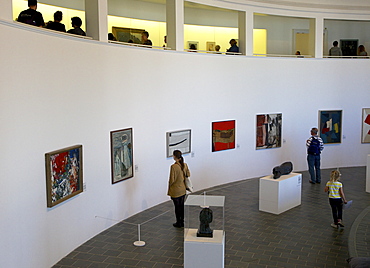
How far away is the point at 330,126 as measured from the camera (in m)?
20.7

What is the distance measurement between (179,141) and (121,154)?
3.17 metres

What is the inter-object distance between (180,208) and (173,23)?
21.3ft

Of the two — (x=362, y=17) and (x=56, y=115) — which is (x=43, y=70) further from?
(x=362, y=17)

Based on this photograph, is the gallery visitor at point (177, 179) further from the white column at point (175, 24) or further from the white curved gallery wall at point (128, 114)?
the white column at point (175, 24)

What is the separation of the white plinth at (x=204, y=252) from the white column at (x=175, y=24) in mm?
8128

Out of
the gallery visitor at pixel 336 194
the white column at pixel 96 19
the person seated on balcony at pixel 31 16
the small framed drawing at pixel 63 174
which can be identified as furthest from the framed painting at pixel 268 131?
the person seated on balcony at pixel 31 16

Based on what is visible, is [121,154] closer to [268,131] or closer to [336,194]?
[336,194]

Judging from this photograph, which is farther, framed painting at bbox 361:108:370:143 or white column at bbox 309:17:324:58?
framed painting at bbox 361:108:370:143

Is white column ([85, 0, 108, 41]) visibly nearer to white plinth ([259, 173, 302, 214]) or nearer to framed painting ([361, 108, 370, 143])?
white plinth ([259, 173, 302, 214])

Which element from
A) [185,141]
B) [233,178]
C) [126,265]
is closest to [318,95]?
[233,178]

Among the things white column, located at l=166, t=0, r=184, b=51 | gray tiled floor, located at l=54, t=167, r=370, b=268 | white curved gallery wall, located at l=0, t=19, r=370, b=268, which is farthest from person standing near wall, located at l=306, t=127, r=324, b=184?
white column, located at l=166, t=0, r=184, b=51

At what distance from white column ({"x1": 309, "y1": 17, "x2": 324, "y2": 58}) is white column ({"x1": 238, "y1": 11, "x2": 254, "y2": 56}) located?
374cm

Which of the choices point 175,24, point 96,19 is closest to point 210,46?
point 175,24

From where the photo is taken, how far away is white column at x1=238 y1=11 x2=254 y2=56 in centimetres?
1786
